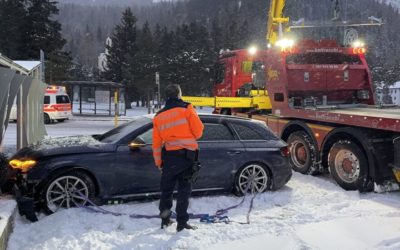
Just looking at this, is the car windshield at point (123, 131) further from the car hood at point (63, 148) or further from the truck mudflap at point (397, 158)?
the truck mudflap at point (397, 158)

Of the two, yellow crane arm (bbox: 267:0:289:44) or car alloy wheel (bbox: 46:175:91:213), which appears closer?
car alloy wheel (bbox: 46:175:91:213)

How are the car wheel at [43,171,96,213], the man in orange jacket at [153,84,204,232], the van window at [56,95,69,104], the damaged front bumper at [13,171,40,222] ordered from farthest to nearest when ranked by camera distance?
the van window at [56,95,69,104] < the car wheel at [43,171,96,213] < the damaged front bumper at [13,171,40,222] < the man in orange jacket at [153,84,204,232]

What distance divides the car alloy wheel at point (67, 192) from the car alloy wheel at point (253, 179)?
7.79 ft

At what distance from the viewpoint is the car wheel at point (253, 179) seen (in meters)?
7.35

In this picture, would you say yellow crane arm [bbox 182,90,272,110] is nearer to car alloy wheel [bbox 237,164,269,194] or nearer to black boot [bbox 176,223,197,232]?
car alloy wheel [bbox 237,164,269,194]

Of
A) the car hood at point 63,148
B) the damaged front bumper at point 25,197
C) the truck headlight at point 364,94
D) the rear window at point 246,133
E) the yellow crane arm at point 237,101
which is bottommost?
the damaged front bumper at point 25,197

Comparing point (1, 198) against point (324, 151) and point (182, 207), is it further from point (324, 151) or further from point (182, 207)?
point (324, 151)

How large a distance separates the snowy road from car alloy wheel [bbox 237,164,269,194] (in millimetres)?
313

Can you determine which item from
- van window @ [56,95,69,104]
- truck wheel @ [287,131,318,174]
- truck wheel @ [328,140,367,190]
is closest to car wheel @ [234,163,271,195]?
truck wheel @ [328,140,367,190]

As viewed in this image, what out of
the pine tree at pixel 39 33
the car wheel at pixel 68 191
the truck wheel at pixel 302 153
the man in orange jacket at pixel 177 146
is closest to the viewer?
the man in orange jacket at pixel 177 146

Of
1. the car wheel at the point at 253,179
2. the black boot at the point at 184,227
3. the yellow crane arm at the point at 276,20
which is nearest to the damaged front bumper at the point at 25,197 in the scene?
the black boot at the point at 184,227

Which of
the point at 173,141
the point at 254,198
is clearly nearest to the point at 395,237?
the point at 254,198

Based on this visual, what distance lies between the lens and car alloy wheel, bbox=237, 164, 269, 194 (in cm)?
737

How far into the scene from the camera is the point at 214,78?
16000mm
